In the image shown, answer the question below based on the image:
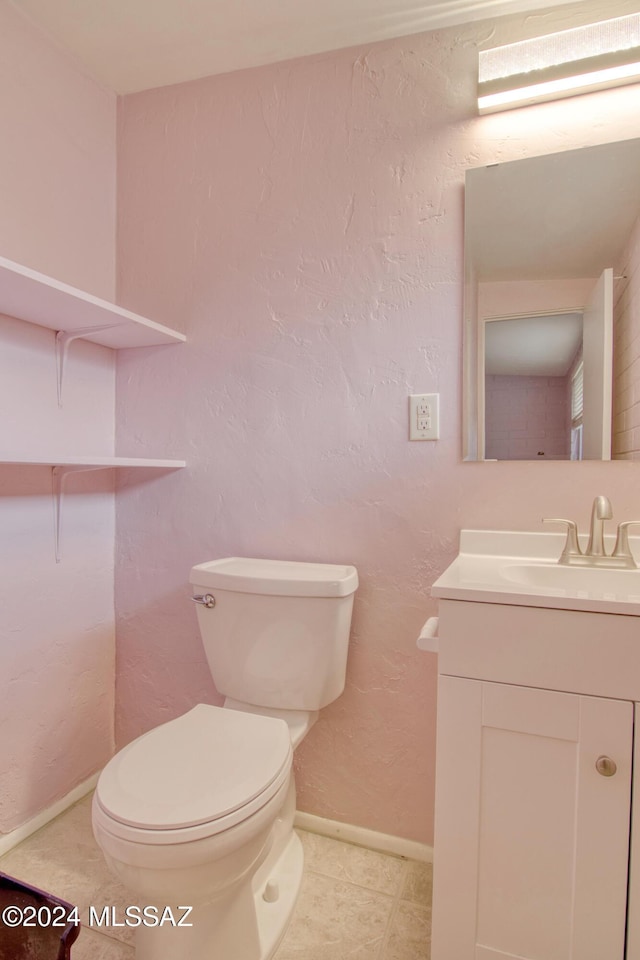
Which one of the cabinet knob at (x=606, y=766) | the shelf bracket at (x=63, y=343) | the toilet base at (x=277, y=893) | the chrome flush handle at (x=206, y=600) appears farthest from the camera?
the shelf bracket at (x=63, y=343)

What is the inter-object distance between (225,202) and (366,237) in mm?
481

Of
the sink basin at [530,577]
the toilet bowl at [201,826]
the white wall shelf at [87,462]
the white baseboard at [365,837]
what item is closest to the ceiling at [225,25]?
the white wall shelf at [87,462]

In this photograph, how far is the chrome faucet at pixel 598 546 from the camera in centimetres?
111

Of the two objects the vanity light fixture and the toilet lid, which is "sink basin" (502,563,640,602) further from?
the vanity light fixture

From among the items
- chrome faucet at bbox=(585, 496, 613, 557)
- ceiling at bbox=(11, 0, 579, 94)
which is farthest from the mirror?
ceiling at bbox=(11, 0, 579, 94)

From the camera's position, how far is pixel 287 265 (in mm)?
1474

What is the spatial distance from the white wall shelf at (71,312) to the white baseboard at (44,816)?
4.53 ft

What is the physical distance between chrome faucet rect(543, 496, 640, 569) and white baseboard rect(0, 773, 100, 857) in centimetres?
157

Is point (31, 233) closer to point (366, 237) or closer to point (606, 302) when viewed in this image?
point (366, 237)

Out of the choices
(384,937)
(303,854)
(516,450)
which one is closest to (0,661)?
(303,854)

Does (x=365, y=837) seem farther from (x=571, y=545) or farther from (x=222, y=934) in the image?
(x=571, y=545)

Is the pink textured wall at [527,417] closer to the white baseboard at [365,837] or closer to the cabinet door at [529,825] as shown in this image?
the cabinet door at [529,825]

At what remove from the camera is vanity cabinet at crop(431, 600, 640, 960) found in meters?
0.80

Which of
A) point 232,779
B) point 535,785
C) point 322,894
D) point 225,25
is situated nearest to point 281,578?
point 232,779
